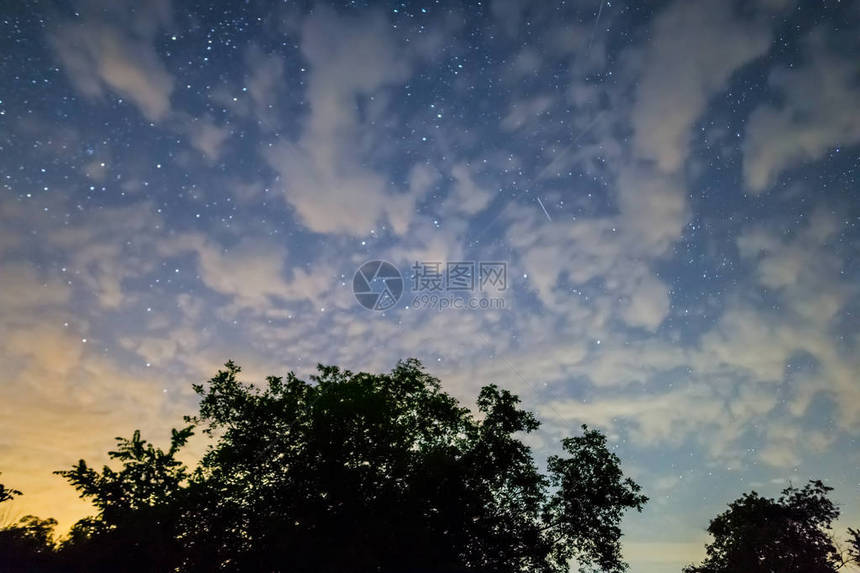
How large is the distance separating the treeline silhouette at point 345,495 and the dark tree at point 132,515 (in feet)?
0.13

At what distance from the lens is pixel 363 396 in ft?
63.6

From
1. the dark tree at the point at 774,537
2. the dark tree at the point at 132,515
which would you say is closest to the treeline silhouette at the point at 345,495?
the dark tree at the point at 132,515

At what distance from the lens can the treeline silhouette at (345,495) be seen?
15.6 meters

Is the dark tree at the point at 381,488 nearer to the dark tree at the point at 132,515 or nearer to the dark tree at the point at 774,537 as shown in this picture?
the dark tree at the point at 132,515

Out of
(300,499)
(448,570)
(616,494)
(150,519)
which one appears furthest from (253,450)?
(616,494)

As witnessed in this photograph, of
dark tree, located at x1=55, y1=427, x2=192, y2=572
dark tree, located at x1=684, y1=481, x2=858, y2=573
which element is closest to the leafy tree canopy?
dark tree, located at x1=55, y1=427, x2=192, y2=572

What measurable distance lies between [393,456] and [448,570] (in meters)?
5.02

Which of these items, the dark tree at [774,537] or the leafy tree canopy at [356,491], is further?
the dark tree at [774,537]

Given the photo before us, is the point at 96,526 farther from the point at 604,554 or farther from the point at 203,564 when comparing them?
the point at 604,554

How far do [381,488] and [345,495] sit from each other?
151 cm

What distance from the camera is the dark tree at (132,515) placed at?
14.2m

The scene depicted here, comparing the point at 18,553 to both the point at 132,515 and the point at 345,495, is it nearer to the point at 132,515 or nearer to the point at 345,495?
the point at 132,515

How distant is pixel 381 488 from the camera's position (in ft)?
59.0

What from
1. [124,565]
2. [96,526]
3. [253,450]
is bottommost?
[124,565]
